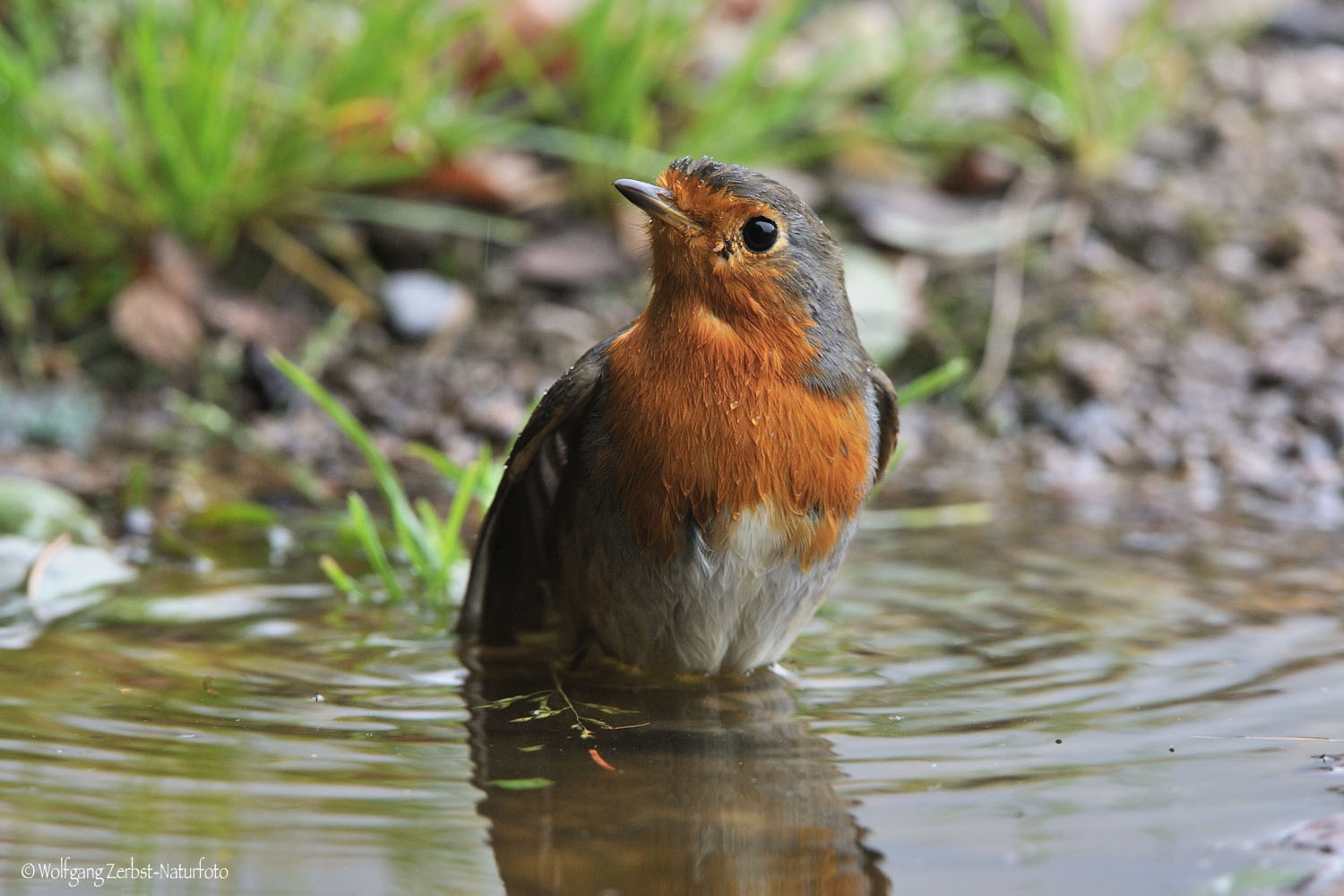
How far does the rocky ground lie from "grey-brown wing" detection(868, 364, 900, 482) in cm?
123

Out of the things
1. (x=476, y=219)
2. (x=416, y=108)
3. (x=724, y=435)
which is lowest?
(x=724, y=435)

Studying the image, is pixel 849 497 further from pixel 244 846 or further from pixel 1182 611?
pixel 244 846

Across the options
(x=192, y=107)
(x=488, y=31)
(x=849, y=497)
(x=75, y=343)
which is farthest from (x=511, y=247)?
(x=849, y=497)

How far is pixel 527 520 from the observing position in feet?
11.2

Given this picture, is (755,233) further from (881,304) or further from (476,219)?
(476,219)

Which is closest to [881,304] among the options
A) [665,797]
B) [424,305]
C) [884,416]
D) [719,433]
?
[424,305]

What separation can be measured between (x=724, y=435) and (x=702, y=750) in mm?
578

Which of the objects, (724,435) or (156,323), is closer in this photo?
(724,435)

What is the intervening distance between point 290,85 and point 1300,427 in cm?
369

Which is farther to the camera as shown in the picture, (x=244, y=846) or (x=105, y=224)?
(x=105, y=224)

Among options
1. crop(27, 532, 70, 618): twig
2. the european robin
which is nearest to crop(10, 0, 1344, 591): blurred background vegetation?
crop(27, 532, 70, 618): twig

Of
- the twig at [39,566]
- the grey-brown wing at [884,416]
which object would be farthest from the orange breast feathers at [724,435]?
the twig at [39,566]

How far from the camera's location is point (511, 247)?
18.9 feet

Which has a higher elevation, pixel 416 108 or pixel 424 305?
pixel 416 108
